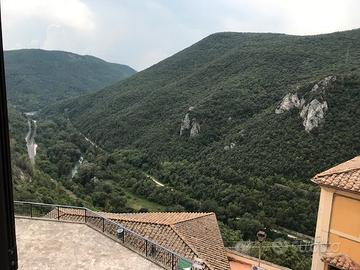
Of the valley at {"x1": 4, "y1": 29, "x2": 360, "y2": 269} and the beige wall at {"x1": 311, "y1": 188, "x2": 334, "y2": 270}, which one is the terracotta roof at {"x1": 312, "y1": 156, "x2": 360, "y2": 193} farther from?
the valley at {"x1": 4, "y1": 29, "x2": 360, "y2": 269}

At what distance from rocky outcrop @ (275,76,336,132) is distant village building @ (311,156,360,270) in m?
45.4

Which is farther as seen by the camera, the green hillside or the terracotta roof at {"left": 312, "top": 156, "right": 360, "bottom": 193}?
the green hillside

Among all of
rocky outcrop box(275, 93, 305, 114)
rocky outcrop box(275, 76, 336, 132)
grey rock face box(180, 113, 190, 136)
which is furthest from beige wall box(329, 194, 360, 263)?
grey rock face box(180, 113, 190, 136)

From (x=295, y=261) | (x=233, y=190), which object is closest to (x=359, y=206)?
(x=295, y=261)

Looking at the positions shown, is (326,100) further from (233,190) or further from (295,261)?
(295,261)

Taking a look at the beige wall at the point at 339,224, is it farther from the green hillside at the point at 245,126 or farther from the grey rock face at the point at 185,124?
the grey rock face at the point at 185,124

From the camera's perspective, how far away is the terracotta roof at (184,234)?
1672 cm

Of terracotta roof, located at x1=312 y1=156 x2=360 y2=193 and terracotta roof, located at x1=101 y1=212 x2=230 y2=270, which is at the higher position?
terracotta roof, located at x1=312 y1=156 x2=360 y2=193

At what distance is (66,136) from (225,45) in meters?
49.5

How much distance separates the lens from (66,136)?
93.0 meters

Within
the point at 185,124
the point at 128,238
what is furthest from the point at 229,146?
the point at 128,238

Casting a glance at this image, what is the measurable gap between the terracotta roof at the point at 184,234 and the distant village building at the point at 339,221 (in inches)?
217

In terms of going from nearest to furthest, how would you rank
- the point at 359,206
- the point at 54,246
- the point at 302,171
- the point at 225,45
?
1. the point at 359,206
2. the point at 54,246
3. the point at 302,171
4. the point at 225,45

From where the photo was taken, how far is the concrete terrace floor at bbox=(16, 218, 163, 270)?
11.7 m
